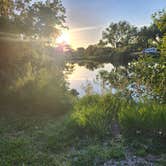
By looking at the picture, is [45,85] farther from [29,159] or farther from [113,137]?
[29,159]

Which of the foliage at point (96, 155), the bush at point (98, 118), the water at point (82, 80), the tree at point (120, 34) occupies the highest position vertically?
the tree at point (120, 34)

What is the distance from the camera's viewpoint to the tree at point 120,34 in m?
45.2

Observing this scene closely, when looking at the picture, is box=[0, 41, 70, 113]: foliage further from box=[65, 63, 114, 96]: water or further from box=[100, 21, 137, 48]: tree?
box=[100, 21, 137, 48]: tree

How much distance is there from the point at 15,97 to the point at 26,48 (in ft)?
6.84

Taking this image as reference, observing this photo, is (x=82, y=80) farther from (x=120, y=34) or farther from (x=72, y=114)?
(x=120, y=34)

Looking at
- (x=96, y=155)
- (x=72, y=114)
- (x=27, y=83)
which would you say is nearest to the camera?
(x=96, y=155)

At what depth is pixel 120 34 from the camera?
151ft

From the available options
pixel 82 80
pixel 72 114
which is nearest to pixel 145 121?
pixel 72 114

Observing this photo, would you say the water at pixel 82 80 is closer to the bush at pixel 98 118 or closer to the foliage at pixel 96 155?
the bush at pixel 98 118

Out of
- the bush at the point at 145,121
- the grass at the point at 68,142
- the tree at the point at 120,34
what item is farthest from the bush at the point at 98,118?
the tree at the point at 120,34

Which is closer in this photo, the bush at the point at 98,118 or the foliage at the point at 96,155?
the foliage at the point at 96,155

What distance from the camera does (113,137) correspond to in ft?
14.1

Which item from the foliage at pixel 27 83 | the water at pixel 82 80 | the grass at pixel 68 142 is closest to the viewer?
the grass at pixel 68 142

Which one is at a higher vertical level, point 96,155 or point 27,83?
point 27,83
